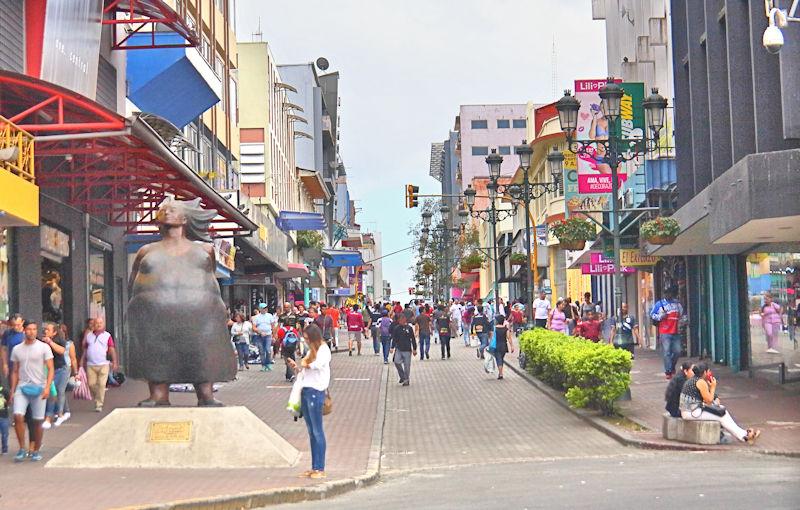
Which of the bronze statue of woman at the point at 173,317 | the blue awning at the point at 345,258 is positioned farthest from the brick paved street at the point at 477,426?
the blue awning at the point at 345,258

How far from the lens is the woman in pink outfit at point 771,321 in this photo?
70.6 ft

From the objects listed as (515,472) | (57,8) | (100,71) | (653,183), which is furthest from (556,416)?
(653,183)

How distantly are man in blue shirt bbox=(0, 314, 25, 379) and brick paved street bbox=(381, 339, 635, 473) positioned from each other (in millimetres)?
4975

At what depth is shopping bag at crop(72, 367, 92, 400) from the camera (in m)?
20.2

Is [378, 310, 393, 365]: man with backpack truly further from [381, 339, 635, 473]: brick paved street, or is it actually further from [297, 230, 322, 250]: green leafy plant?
[297, 230, 322, 250]: green leafy plant

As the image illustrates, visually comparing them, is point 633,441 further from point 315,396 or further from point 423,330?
point 423,330

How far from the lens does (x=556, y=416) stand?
62.1ft

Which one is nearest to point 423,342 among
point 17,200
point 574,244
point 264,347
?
point 264,347

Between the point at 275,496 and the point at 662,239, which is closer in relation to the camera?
the point at 275,496

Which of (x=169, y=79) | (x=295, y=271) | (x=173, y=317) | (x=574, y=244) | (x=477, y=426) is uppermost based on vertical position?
(x=169, y=79)

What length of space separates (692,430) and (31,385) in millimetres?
7789

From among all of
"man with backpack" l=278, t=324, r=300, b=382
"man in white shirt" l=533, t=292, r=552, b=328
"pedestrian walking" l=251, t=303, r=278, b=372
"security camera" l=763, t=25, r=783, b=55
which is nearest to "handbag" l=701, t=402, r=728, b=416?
"security camera" l=763, t=25, r=783, b=55

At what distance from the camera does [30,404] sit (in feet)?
44.3

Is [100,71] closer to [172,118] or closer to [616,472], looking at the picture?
[172,118]
